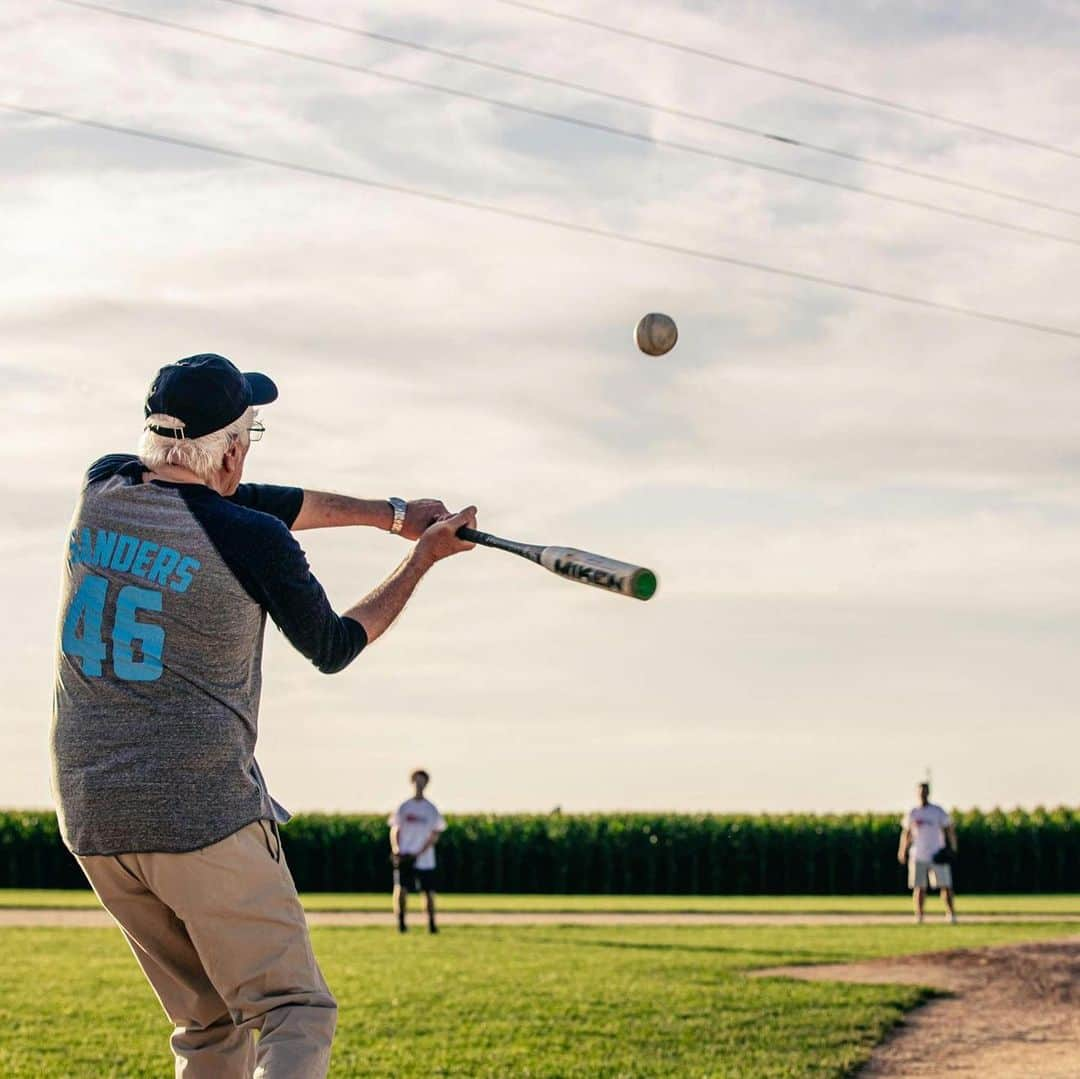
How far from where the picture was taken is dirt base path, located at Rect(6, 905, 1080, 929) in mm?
24625

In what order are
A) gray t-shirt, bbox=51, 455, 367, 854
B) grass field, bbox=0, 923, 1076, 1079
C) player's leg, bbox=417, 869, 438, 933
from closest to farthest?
gray t-shirt, bbox=51, 455, 367, 854, grass field, bbox=0, 923, 1076, 1079, player's leg, bbox=417, 869, 438, 933

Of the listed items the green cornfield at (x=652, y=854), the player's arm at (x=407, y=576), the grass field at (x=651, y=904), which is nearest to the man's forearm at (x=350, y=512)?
the player's arm at (x=407, y=576)

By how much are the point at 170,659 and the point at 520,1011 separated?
8151 millimetres

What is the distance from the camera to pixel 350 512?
542 centimetres

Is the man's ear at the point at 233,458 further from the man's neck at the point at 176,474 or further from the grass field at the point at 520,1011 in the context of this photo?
the grass field at the point at 520,1011

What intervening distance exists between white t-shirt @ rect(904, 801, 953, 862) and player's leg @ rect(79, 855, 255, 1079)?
22429 mm

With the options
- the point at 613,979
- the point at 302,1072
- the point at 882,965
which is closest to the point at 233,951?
the point at 302,1072

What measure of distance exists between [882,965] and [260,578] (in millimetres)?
12560

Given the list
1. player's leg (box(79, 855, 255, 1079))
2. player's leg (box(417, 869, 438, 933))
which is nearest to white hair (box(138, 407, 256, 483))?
player's leg (box(79, 855, 255, 1079))

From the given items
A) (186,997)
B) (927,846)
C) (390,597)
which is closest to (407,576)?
(390,597)

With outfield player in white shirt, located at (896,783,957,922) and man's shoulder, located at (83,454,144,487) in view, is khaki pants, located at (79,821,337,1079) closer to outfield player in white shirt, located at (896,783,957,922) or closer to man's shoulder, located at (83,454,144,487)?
man's shoulder, located at (83,454,144,487)

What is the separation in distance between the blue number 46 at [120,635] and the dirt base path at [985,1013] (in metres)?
6.54

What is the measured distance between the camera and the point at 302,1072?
420 cm

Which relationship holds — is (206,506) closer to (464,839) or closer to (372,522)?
(372,522)
